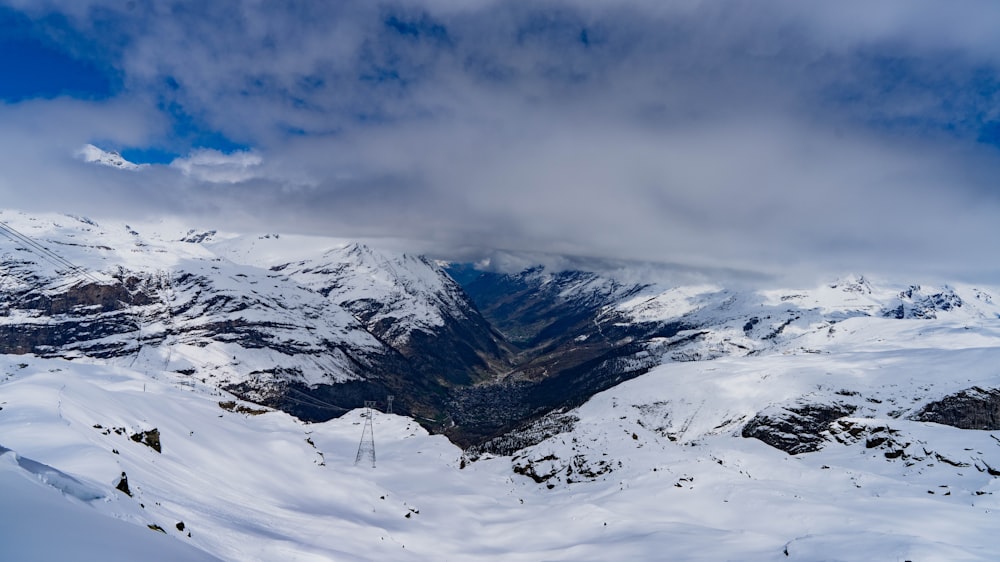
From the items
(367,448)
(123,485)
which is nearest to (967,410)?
→ (367,448)

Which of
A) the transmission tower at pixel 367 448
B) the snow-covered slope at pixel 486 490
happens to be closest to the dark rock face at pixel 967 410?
the snow-covered slope at pixel 486 490

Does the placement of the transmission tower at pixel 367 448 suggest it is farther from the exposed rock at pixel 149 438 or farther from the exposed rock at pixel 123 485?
the exposed rock at pixel 123 485

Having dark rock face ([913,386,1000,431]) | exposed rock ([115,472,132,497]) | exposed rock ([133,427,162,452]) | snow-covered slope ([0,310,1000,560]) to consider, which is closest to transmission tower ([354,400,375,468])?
snow-covered slope ([0,310,1000,560])

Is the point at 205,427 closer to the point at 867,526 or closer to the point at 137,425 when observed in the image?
the point at 137,425

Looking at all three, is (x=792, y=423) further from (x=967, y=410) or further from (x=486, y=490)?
(x=486, y=490)

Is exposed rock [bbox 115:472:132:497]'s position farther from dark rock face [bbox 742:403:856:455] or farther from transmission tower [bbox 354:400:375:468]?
dark rock face [bbox 742:403:856:455]
